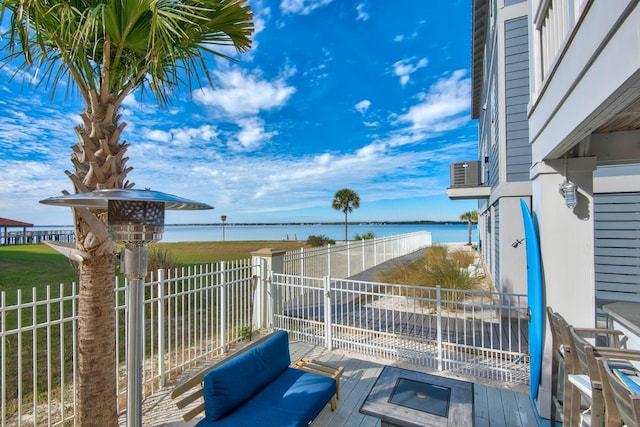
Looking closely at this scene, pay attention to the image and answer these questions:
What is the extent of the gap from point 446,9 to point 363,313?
9230 mm

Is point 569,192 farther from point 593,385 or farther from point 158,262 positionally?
point 158,262

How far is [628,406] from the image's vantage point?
5.18 ft

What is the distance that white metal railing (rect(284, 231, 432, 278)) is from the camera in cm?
759

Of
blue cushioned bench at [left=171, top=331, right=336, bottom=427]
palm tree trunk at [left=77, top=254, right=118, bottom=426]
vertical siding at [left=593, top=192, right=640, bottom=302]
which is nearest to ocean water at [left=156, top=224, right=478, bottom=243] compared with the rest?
palm tree trunk at [left=77, top=254, right=118, bottom=426]

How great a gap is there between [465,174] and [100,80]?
9.59 metres

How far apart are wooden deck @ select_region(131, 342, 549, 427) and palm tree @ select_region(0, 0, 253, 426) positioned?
36.3 inches

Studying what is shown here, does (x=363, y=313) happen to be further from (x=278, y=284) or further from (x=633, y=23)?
(x=633, y=23)

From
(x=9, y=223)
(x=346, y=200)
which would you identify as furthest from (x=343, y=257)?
(x=9, y=223)

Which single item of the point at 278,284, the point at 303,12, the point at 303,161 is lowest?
the point at 278,284

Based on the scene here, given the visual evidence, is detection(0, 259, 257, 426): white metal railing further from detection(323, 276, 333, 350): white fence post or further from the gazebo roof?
the gazebo roof

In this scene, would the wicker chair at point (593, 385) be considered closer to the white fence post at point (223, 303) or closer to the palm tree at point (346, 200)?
the white fence post at point (223, 303)

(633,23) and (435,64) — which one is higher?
(435,64)

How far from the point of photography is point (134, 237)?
1642mm

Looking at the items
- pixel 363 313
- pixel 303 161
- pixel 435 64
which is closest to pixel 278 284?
pixel 363 313
